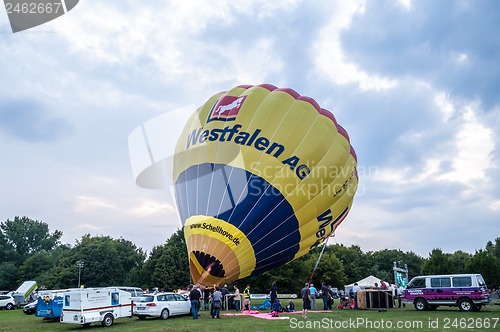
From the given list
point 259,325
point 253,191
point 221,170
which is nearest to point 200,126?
point 221,170

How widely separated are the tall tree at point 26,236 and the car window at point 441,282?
3205 inches

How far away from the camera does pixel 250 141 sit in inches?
663

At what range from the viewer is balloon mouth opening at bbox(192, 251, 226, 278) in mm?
16500

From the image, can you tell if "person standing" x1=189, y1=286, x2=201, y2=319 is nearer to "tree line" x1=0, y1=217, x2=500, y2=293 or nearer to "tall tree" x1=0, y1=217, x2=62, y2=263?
"tree line" x1=0, y1=217, x2=500, y2=293

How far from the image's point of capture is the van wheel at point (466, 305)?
19125mm

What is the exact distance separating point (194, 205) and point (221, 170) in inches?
69.9

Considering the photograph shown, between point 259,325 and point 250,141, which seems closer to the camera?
point 259,325

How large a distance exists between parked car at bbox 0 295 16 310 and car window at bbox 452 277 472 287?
28.1 m

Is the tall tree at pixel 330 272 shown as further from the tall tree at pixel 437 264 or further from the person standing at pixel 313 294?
the person standing at pixel 313 294

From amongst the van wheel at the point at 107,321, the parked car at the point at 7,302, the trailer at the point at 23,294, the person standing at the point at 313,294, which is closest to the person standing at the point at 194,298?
the van wheel at the point at 107,321

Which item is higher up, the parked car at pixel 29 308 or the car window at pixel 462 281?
the car window at pixel 462 281

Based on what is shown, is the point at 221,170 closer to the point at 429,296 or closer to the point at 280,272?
the point at 429,296

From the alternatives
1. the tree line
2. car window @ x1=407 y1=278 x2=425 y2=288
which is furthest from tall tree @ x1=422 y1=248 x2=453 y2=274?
car window @ x1=407 y1=278 x2=425 y2=288

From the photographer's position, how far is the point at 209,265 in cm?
1662
